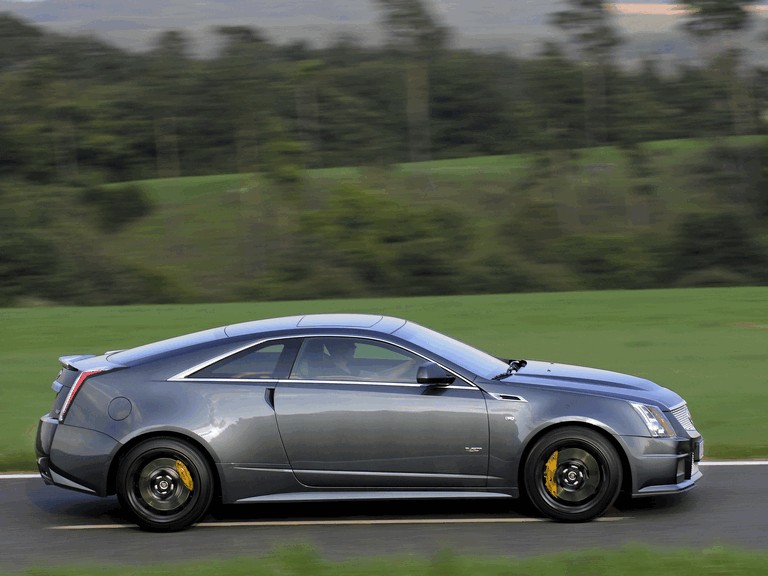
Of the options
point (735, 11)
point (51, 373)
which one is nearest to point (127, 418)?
point (51, 373)

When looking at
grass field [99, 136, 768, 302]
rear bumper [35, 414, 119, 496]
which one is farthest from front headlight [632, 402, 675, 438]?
grass field [99, 136, 768, 302]

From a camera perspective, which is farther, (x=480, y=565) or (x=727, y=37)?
(x=727, y=37)

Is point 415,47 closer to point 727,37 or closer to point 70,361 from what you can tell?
point 727,37

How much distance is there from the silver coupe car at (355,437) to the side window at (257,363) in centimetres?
1

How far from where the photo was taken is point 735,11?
149 feet

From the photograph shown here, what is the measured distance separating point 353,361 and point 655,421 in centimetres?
204

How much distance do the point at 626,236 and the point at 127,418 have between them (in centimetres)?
3710

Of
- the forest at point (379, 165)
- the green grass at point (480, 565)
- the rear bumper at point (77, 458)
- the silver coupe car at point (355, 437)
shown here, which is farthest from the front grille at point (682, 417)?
the forest at point (379, 165)

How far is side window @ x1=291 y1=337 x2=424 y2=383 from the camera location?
7824 millimetres

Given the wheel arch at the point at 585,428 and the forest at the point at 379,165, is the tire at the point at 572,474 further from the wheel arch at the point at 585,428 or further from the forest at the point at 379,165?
the forest at the point at 379,165

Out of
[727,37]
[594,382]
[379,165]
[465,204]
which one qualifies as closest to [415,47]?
[379,165]

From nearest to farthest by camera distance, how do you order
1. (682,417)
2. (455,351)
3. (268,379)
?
(268,379), (682,417), (455,351)

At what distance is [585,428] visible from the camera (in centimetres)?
767

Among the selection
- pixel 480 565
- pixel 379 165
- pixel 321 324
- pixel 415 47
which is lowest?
pixel 480 565
